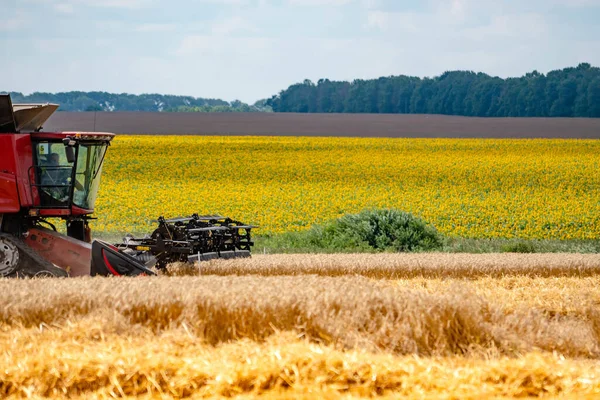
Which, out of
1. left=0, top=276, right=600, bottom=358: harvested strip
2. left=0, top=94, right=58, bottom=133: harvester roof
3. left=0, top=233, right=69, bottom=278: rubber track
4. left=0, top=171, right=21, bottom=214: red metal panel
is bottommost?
A: left=0, top=233, right=69, bottom=278: rubber track

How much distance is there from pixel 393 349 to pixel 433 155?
3203 centimetres

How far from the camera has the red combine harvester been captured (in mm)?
12398

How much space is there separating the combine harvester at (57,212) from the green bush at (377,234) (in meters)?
6.41

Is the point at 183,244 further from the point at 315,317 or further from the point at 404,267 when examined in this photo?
the point at 315,317

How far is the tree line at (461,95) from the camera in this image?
7044 cm

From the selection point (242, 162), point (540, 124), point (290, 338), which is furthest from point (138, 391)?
point (540, 124)

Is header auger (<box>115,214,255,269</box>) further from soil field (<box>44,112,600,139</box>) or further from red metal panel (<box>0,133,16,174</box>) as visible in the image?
soil field (<box>44,112,600,139</box>)

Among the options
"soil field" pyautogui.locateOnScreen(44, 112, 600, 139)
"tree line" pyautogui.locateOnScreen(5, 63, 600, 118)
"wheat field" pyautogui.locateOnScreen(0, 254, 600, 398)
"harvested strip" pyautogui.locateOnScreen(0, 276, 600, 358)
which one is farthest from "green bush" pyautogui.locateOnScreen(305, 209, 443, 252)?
"tree line" pyautogui.locateOnScreen(5, 63, 600, 118)

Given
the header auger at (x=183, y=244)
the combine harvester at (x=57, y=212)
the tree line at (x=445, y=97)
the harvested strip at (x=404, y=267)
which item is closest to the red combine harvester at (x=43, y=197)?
the combine harvester at (x=57, y=212)

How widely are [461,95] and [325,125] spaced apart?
A: 26.7 meters

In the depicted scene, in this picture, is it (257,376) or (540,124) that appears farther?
(540,124)

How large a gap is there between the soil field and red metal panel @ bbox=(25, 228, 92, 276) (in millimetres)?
31537

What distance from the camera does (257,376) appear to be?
7336 millimetres

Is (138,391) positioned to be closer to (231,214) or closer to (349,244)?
(349,244)
